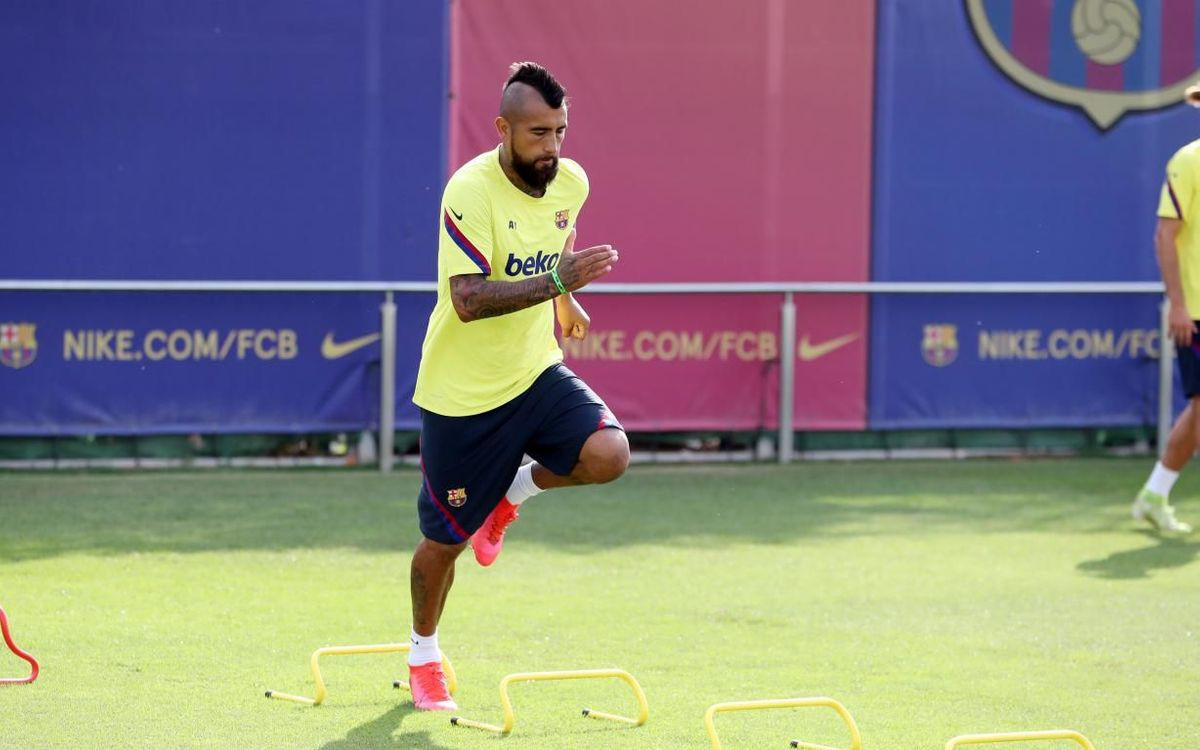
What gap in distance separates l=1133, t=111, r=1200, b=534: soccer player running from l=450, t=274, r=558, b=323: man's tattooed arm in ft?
17.2

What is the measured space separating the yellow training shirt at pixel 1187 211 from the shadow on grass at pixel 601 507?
1.41 meters

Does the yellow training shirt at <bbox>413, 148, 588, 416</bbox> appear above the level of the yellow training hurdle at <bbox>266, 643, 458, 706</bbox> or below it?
above

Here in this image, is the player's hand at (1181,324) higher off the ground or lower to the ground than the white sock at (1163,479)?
higher

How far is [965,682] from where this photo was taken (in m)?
7.17

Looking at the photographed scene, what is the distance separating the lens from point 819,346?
13.5 m

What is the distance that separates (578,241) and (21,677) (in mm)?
6643

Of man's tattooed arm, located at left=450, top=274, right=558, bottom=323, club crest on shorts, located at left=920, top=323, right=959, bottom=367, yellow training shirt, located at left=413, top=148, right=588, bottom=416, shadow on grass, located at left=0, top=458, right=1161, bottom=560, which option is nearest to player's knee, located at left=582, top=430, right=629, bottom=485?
yellow training shirt, located at left=413, top=148, right=588, bottom=416

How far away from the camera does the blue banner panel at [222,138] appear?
40.5 feet

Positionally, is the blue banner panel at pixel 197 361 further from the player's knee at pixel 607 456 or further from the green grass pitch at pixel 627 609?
the player's knee at pixel 607 456

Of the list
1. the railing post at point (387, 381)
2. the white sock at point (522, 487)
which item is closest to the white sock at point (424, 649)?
the white sock at point (522, 487)

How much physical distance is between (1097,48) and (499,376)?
853 cm

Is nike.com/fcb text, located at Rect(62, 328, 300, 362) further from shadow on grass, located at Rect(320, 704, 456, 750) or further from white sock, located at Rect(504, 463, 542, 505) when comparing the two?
shadow on grass, located at Rect(320, 704, 456, 750)

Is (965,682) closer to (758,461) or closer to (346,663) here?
(346,663)

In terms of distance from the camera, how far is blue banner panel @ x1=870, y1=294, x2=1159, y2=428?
13.6 m
